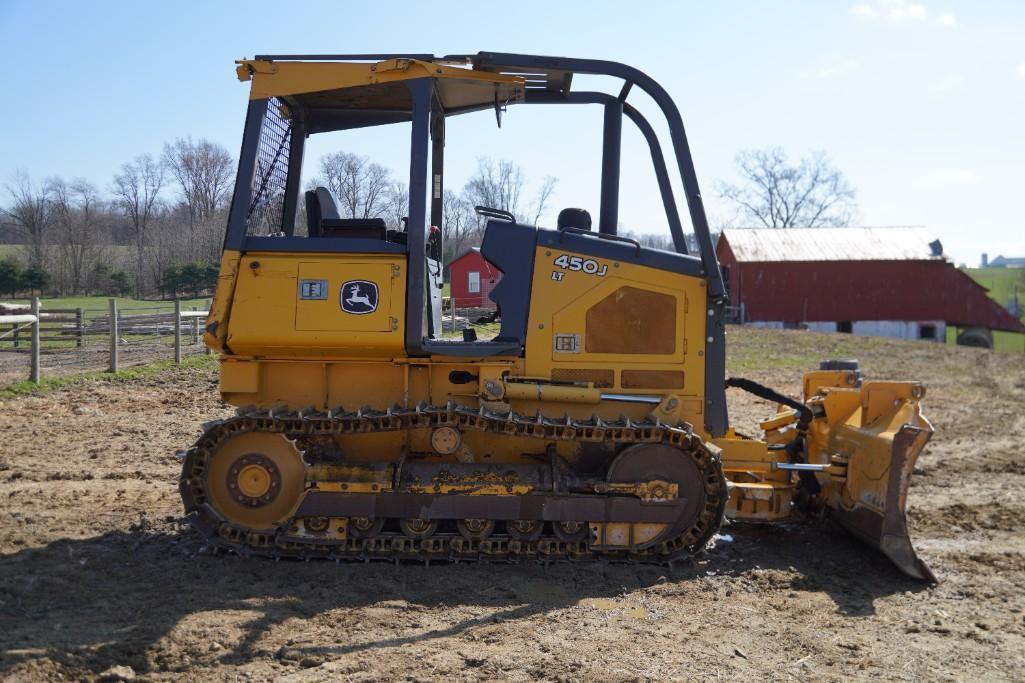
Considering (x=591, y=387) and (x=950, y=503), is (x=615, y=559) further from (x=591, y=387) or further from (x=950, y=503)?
(x=950, y=503)

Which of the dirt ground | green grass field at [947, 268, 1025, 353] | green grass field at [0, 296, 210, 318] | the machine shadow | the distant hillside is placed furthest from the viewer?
the distant hillside

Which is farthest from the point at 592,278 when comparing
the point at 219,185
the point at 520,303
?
the point at 219,185

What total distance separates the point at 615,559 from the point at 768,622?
4.28ft

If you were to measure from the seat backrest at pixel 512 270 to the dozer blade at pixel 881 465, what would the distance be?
2824 mm

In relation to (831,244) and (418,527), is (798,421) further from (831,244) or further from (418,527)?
(831,244)

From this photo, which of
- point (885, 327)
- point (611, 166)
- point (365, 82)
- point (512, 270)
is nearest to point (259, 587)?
point (512, 270)

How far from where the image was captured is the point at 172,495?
8094 mm

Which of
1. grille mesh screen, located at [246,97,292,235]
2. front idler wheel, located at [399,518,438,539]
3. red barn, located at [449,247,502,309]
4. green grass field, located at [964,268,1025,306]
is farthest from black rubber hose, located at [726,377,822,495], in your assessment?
green grass field, located at [964,268,1025,306]

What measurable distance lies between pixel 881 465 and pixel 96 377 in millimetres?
14283

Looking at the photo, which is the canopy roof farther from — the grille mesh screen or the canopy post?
the canopy post

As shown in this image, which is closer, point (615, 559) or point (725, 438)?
point (615, 559)

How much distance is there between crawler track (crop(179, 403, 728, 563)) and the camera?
20.0ft

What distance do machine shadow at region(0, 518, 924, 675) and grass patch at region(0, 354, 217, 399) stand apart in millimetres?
8714

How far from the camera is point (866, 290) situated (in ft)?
124
